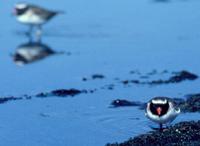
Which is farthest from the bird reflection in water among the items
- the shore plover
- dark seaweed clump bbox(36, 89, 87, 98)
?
dark seaweed clump bbox(36, 89, 87, 98)

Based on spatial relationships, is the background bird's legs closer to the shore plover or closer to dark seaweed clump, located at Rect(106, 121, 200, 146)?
the shore plover

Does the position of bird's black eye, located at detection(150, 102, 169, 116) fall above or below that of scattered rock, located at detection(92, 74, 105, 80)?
above

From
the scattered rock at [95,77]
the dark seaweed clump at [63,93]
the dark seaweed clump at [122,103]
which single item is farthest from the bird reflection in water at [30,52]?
the dark seaweed clump at [122,103]

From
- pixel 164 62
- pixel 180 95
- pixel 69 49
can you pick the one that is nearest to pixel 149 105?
pixel 180 95

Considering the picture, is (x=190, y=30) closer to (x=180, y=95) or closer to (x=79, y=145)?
(x=180, y=95)

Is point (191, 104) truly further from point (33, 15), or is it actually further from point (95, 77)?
point (33, 15)
